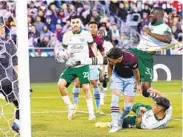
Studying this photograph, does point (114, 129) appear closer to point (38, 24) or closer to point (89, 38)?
point (89, 38)

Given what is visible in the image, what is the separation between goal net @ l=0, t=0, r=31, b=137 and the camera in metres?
5.99

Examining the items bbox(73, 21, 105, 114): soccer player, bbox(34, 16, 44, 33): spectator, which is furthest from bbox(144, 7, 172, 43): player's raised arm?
bbox(34, 16, 44, 33): spectator

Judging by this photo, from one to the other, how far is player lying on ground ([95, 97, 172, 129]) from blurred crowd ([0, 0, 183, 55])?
476 inches

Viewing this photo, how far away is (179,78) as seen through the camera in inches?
953

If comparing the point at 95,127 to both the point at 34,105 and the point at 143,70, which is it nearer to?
the point at 143,70

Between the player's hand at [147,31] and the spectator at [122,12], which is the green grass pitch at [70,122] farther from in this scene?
the spectator at [122,12]

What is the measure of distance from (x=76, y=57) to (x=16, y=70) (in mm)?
4809

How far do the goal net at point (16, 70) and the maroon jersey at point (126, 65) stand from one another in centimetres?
196

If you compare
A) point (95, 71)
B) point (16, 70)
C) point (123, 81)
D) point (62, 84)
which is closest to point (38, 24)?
point (95, 71)

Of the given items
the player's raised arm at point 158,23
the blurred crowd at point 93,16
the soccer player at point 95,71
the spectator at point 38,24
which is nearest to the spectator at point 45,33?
the blurred crowd at point 93,16

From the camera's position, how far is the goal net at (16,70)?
19.7ft

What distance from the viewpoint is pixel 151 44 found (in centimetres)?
1120

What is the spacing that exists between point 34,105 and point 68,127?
427 centimetres

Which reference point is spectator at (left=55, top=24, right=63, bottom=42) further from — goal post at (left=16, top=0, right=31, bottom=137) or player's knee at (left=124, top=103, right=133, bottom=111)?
goal post at (left=16, top=0, right=31, bottom=137)
